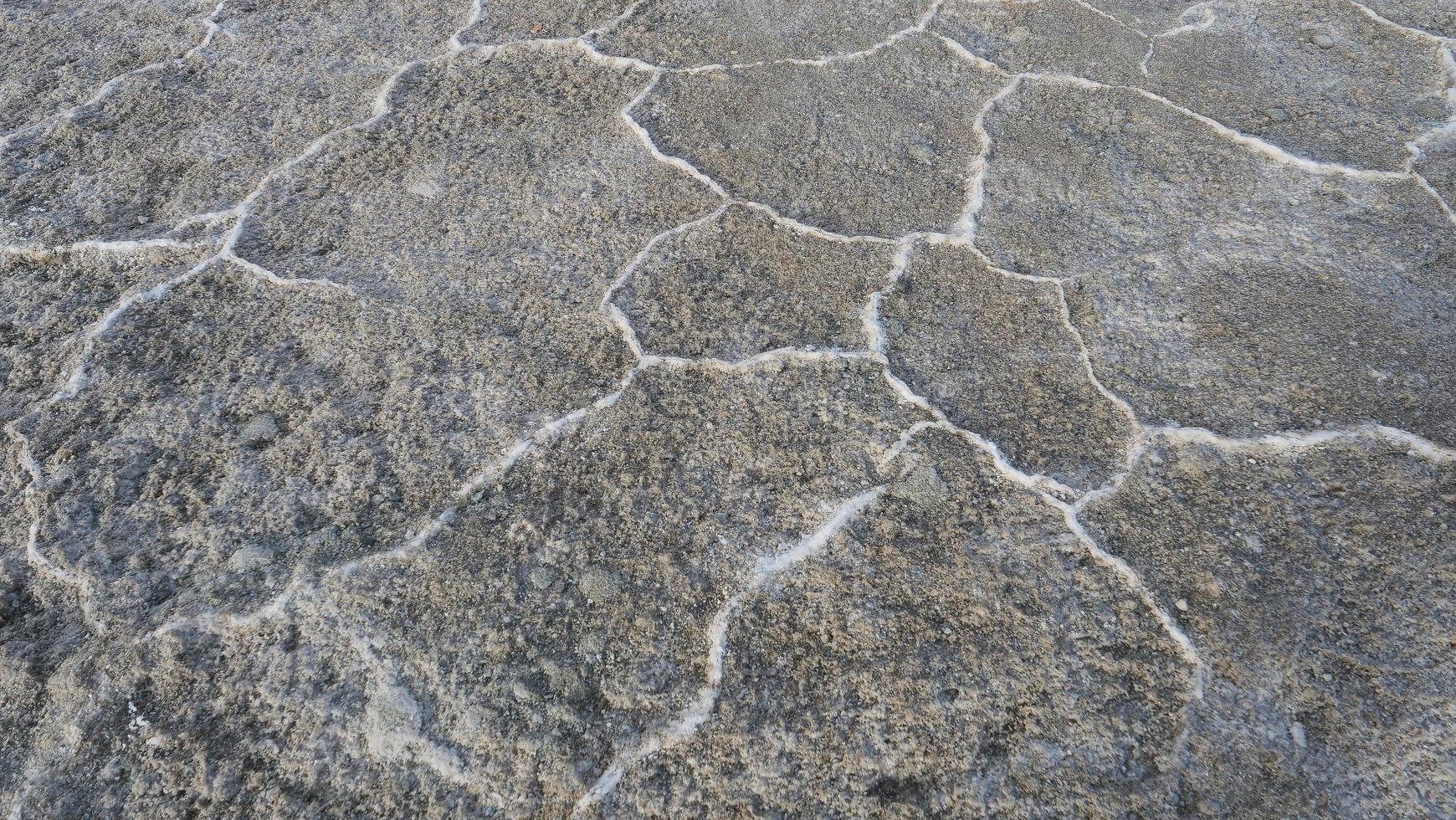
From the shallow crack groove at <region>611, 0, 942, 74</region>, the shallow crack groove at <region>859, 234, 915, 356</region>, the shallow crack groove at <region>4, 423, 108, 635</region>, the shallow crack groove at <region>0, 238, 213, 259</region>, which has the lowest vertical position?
the shallow crack groove at <region>859, 234, 915, 356</region>

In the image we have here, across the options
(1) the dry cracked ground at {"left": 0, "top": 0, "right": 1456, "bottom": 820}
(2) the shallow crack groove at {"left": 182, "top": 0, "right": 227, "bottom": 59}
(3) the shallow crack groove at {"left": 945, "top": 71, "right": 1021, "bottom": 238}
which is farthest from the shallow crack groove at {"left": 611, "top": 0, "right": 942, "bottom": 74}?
(2) the shallow crack groove at {"left": 182, "top": 0, "right": 227, "bottom": 59}

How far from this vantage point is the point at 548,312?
5.16 ft

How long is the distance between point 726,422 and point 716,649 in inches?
14.2

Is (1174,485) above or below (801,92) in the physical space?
below

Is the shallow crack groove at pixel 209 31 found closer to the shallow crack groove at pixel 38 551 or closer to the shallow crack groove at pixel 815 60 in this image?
the shallow crack groove at pixel 815 60

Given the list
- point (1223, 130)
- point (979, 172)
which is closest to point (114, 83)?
point (979, 172)

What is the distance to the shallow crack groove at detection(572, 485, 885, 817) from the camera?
1.07 metres

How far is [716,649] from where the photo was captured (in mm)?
1177

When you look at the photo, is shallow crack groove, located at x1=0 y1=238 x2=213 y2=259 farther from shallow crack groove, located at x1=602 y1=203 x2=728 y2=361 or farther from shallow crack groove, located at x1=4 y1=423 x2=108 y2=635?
shallow crack groove, located at x1=602 y1=203 x2=728 y2=361

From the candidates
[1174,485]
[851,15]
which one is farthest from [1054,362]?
[851,15]

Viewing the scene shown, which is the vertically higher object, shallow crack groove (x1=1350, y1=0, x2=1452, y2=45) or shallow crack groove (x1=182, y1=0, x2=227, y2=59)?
shallow crack groove (x1=182, y1=0, x2=227, y2=59)

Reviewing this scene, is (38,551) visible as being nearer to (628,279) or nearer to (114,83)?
(628,279)

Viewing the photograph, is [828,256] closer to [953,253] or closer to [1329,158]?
[953,253]

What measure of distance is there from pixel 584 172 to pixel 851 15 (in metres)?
0.83
